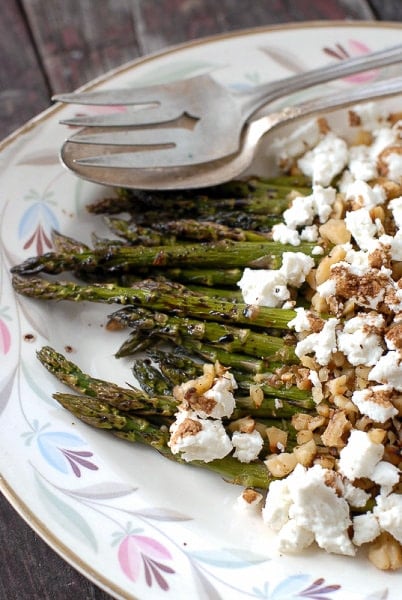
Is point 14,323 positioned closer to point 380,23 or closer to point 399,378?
point 399,378

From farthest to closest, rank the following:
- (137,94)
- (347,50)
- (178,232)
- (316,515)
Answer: (347,50)
(137,94)
(178,232)
(316,515)

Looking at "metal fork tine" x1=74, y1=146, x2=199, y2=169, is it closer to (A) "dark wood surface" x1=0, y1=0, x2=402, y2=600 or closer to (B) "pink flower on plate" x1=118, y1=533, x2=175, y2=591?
(A) "dark wood surface" x1=0, y1=0, x2=402, y2=600

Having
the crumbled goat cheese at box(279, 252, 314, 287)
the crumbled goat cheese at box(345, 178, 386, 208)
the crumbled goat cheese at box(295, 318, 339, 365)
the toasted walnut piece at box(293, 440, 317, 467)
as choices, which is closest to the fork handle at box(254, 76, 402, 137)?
the crumbled goat cheese at box(345, 178, 386, 208)

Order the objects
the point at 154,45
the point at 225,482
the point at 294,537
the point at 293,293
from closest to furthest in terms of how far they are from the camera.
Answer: the point at 294,537, the point at 225,482, the point at 293,293, the point at 154,45

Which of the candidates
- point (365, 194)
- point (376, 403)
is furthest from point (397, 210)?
point (376, 403)

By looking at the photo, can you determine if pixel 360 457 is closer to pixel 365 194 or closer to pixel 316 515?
pixel 316 515

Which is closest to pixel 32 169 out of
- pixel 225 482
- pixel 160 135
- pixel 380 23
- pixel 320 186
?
pixel 160 135
